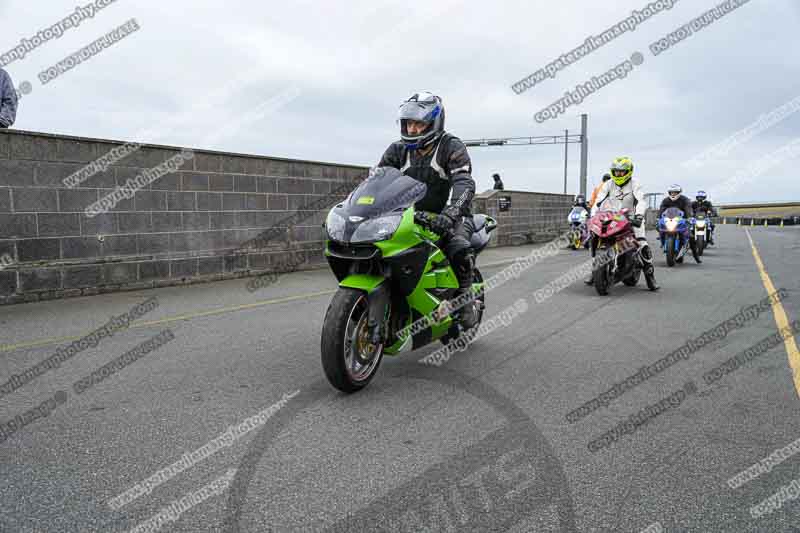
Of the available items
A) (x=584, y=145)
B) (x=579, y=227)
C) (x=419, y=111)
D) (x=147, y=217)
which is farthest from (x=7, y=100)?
(x=584, y=145)

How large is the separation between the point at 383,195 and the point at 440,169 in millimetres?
917

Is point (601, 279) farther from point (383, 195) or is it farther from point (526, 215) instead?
Result: point (526, 215)

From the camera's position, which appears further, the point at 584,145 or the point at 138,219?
the point at 584,145

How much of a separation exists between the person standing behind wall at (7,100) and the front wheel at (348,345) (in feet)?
21.4

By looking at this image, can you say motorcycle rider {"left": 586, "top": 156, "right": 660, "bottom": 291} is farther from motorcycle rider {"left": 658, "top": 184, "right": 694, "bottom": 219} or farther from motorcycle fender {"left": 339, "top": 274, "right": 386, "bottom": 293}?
motorcycle fender {"left": 339, "top": 274, "right": 386, "bottom": 293}

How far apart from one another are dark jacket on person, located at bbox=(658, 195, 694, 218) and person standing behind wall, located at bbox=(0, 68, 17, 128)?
13.3 meters

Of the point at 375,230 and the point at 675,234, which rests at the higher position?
the point at 375,230

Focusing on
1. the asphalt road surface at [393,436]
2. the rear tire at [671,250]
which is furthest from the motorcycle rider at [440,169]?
the rear tire at [671,250]

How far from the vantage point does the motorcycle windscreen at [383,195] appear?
14.5 ft

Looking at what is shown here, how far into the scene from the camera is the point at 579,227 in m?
21.7

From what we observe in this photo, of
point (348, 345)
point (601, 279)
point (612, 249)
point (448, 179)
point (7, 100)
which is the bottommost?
point (601, 279)

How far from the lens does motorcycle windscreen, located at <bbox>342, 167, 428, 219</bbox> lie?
14.5 ft

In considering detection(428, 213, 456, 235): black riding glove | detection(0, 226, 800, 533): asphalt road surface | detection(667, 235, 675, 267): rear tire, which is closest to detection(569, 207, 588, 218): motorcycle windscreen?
detection(667, 235, 675, 267): rear tire

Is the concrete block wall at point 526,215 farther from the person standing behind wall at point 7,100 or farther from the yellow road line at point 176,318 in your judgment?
the person standing behind wall at point 7,100
